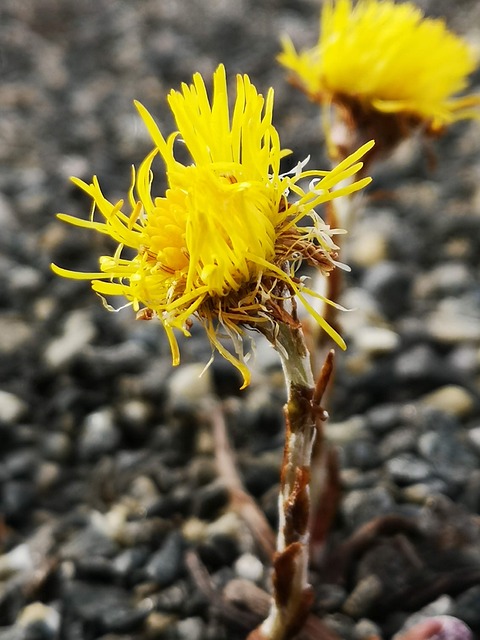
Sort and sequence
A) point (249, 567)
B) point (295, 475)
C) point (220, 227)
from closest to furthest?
Answer: point (220, 227) < point (295, 475) < point (249, 567)

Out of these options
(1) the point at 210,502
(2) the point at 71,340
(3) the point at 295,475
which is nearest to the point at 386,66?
(3) the point at 295,475

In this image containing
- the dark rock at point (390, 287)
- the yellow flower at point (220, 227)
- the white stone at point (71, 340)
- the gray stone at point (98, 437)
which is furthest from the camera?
the dark rock at point (390, 287)

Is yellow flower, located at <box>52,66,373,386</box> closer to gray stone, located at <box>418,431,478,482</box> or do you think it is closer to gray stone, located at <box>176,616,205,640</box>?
gray stone, located at <box>176,616,205,640</box>

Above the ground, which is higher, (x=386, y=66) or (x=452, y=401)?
(x=386, y=66)

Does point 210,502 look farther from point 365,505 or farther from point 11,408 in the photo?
point 11,408

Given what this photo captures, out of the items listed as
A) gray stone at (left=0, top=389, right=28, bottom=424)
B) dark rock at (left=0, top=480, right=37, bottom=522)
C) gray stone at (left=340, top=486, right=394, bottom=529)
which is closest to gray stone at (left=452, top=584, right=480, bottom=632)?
gray stone at (left=340, top=486, right=394, bottom=529)

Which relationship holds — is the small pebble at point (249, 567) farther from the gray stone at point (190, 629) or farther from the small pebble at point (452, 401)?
the small pebble at point (452, 401)

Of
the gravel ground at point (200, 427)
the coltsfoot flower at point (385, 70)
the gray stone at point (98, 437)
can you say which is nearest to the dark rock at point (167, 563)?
the gravel ground at point (200, 427)
